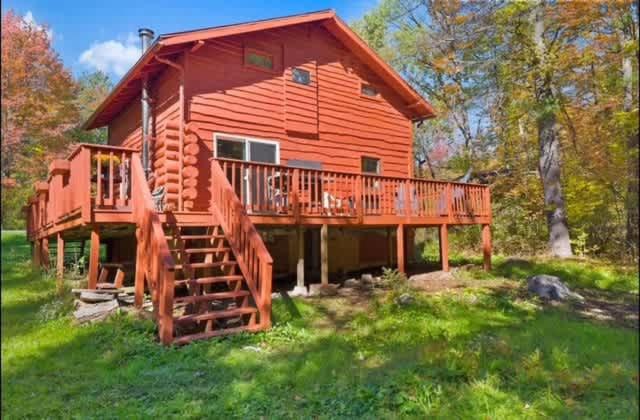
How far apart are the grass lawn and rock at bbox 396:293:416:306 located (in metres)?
0.64

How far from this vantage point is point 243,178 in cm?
671

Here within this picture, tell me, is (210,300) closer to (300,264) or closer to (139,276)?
(139,276)

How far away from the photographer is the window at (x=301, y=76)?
9.22 m

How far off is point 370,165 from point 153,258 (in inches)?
275

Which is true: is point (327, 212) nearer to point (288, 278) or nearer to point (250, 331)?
point (288, 278)

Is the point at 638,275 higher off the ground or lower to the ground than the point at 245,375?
higher

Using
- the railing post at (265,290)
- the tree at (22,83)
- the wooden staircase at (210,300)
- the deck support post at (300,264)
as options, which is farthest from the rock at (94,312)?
the tree at (22,83)

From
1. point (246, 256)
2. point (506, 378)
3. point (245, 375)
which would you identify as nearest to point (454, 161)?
point (246, 256)

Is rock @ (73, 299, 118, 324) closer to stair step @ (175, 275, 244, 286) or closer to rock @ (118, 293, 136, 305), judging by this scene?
rock @ (118, 293, 136, 305)

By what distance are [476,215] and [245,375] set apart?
7074mm

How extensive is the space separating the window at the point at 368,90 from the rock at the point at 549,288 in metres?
6.37

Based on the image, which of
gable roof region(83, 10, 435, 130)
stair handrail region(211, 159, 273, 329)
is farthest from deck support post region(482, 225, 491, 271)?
stair handrail region(211, 159, 273, 329)

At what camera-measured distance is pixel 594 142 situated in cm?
211

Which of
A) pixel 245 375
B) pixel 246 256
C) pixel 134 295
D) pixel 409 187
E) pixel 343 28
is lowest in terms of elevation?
pixel 245 375
